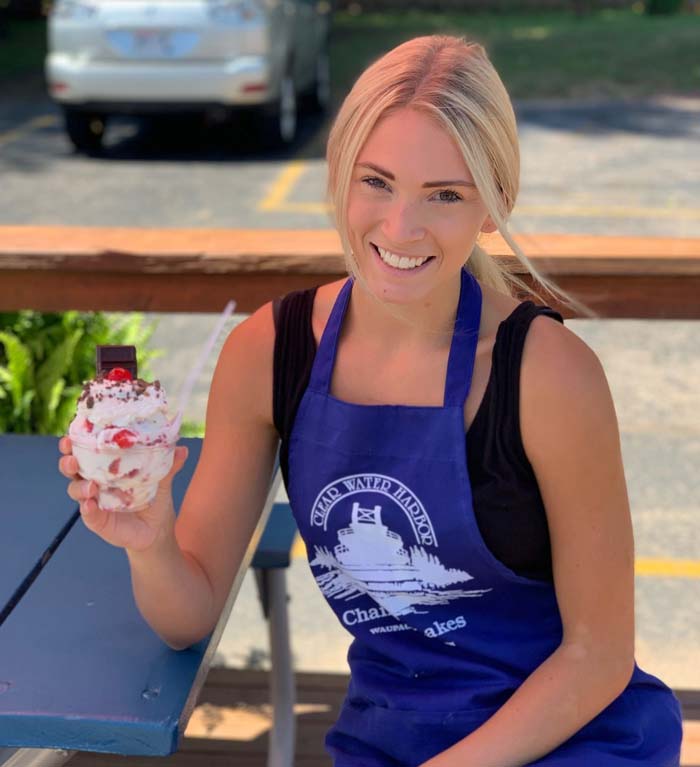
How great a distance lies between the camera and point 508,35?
20.4 m

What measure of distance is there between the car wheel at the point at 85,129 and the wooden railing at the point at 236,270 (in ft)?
27.2

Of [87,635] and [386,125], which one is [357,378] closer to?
[386,125]

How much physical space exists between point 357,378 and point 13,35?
20.2 m

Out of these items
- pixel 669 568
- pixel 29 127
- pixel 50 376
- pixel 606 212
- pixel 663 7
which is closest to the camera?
pixel 50 376

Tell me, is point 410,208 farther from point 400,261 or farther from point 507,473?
point 507,473

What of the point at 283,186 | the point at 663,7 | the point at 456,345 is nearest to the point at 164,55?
the point at 283,186

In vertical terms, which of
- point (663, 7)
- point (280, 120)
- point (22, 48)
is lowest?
point (663, 7)

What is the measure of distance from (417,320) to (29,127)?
1143 cm

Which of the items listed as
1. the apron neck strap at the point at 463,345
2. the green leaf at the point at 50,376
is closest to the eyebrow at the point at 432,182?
the apron neck strap at the point at 463,345

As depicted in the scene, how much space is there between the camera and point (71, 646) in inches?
68.5

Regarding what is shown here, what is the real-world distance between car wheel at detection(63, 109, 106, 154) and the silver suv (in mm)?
183

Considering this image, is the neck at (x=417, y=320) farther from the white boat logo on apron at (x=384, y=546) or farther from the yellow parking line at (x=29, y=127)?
the yellow parking line at (x=29, y=127)

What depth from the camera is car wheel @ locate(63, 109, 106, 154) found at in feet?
35.7

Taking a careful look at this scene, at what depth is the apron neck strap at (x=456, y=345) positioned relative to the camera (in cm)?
177
